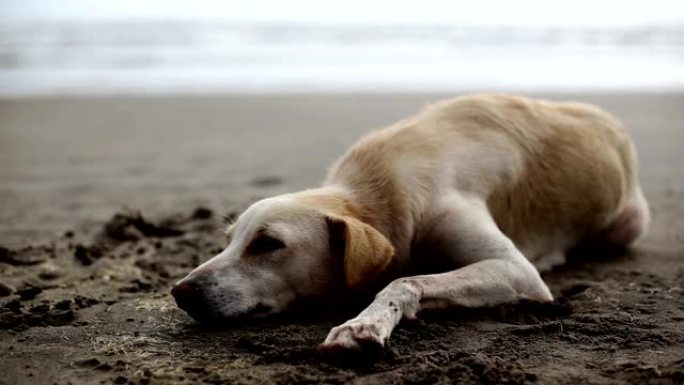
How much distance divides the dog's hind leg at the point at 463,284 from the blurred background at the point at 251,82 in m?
2.82

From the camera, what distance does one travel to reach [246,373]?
3098 millimetres

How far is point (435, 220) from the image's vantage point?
4.17 m

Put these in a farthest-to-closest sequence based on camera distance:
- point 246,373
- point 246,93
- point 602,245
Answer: point 246,93 < point 602,245 < point 246,373

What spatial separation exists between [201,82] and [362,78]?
3.45m

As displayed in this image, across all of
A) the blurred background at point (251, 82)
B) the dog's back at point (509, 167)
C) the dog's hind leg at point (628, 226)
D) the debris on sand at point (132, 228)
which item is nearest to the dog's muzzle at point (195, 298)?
the dog's back at point (509, 167)

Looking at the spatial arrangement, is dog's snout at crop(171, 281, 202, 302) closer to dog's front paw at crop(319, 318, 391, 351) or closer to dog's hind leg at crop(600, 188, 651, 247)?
dog's front paw at crop(319, 318, 391, 351)

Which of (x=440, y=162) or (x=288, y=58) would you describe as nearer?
(x=440, y=162)

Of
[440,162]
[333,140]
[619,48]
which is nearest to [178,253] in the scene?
[440,162]

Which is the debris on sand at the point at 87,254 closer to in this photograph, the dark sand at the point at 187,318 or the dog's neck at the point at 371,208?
the dark sand at the point at 187,318

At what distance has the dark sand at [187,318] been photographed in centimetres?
312

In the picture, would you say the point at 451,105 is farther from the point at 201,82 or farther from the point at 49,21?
the point at 49,21

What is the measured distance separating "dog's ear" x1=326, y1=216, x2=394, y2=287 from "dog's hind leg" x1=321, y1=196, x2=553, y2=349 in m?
0.13

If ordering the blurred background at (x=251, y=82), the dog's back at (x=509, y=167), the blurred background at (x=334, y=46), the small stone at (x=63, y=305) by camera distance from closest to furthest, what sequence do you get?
the small stone at (x=63, y=305) < the dog's back at (x=509, y=167) < the blurred background at (x=251, y=82) < the blurred background at (x=334, y=46)

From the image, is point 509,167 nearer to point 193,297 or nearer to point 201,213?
point 193,297
